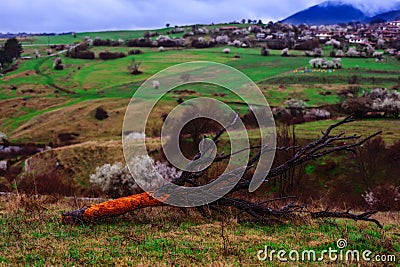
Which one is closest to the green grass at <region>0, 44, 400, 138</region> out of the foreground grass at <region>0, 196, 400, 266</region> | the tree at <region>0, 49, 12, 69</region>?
the tree at <region>0, 49, 12, 69</region>

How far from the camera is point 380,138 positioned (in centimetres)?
3653

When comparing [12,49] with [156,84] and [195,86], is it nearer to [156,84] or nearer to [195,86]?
[156,84]

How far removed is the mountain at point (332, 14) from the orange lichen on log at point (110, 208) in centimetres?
13069

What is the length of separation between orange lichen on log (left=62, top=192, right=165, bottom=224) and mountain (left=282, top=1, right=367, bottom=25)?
13069cm

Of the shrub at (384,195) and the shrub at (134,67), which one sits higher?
the shrub at (134,67)

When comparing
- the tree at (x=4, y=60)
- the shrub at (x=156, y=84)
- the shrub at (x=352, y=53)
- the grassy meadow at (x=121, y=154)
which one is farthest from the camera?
the tree at (x=4, y=60)

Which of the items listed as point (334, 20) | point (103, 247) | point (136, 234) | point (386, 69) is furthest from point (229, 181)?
point (334, 20)

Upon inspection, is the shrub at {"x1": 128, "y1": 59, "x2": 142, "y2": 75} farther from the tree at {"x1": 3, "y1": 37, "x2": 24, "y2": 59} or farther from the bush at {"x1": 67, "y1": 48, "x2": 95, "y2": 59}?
the tree at {"x1": 3, "y1": 37, "x2": 24, "y2": 59}

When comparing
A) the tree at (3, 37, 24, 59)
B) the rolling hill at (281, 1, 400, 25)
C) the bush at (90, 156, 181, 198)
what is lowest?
the bush at (90, 156, 181, 198)

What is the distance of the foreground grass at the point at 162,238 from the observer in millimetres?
6434

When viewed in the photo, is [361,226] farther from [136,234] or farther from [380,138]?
[380,138]

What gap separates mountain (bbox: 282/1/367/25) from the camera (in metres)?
141

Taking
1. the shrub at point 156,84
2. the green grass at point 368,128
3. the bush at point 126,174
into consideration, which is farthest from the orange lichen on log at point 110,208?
the shrub at point 156,84

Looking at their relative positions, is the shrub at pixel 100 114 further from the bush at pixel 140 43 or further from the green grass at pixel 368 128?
the bush at pixel 140 43
